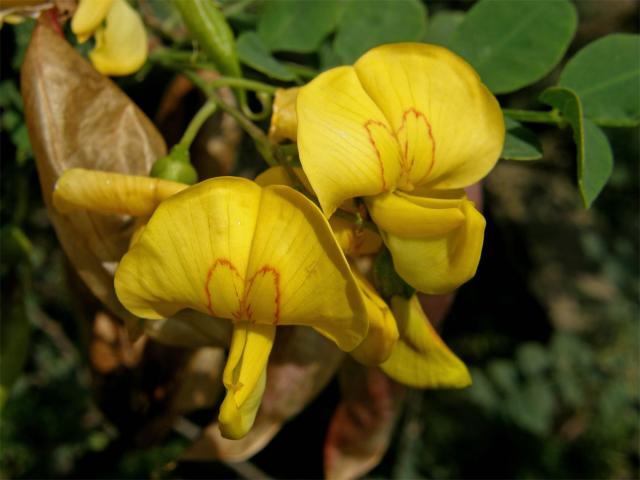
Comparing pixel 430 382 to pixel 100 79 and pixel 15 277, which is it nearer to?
pixel 100 79

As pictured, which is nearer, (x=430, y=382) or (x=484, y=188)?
(x=430, y=382)

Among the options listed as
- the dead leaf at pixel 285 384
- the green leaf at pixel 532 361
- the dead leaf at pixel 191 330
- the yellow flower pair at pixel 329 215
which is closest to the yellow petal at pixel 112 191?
the yellow flower pair at pixel 329 215

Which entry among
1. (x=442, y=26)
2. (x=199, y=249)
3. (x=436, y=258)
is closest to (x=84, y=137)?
(x=199, y=249)

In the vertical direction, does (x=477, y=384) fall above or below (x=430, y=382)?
below

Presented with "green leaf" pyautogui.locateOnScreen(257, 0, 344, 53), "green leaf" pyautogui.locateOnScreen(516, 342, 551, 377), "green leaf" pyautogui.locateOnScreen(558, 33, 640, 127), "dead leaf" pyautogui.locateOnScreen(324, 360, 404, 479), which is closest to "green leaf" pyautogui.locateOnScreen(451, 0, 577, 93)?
"green leaf" pyautogui.locateOnScreen(558, 33, 640, 127)

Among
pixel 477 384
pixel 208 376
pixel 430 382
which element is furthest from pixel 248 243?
pixel 477 384

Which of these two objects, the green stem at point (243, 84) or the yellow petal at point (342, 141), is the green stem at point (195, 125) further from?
the yellow petal at point (342, 141)
